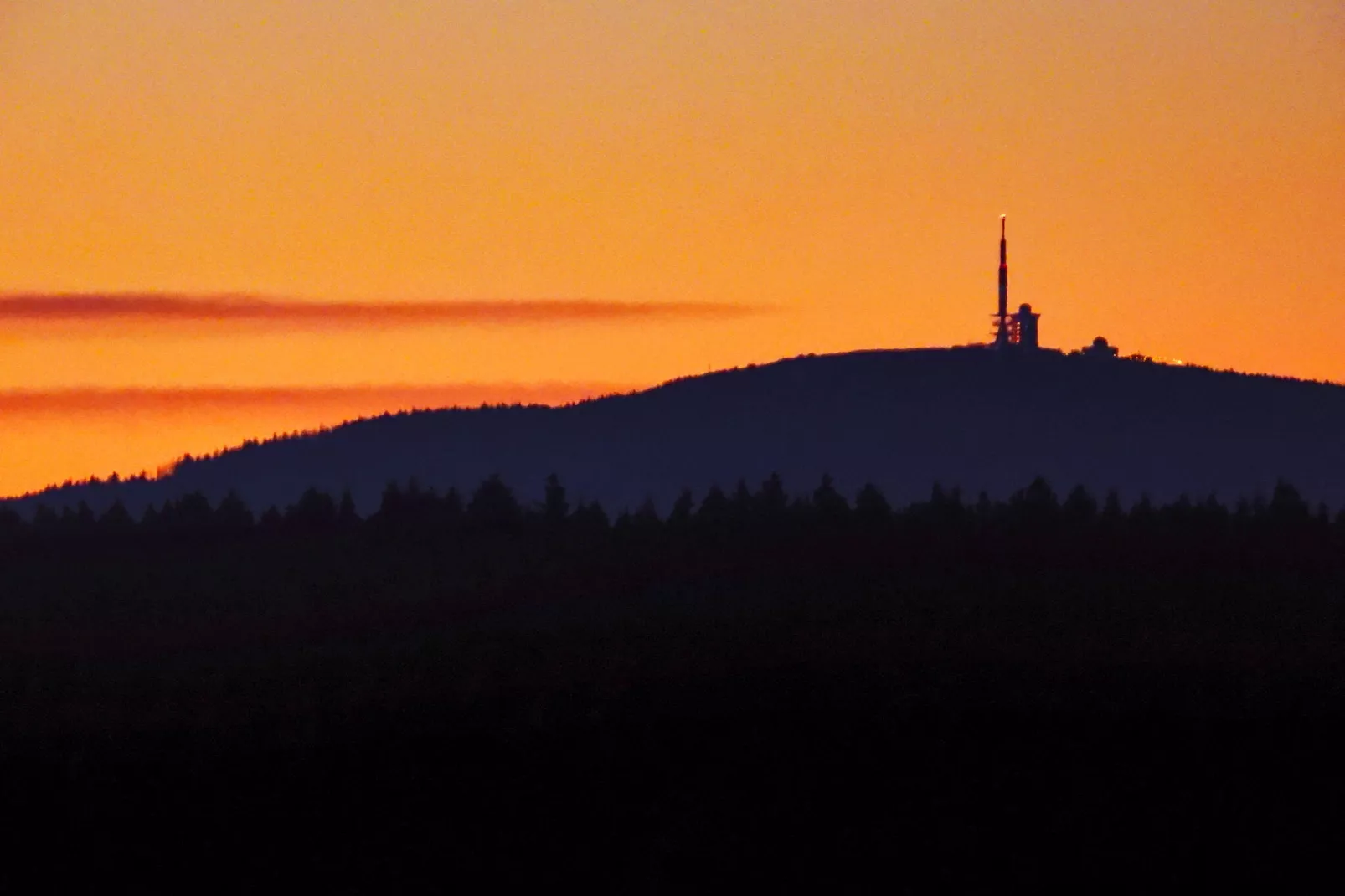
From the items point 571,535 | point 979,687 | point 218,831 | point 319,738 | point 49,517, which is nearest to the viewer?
point 218,831

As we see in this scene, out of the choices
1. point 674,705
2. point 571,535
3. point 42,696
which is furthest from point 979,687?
point 571,535

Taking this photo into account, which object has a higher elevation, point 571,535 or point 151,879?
point 571,535

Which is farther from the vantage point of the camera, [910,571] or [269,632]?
[910,571]

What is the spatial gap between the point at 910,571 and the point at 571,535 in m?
26.0

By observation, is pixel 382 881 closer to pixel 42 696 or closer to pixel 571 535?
pixel 42 696

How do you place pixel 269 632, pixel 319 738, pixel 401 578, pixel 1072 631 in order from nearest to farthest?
1. pixel 319 738
2. pixel 1072 631
3. pixel 269 632
4. pixel 401 578

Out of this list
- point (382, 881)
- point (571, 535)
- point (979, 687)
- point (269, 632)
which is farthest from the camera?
point (571, 535)

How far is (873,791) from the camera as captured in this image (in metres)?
40.3

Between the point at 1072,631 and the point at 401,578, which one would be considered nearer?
the point at 1072,631

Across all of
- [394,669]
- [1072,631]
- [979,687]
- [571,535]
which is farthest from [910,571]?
[979,687]

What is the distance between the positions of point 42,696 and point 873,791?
2646cm

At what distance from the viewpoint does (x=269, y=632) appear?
331ft

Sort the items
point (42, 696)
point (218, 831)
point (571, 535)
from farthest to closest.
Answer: point (571, 535)
point (42, 696)
point (218, 831)

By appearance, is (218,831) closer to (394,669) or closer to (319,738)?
(319,738)
